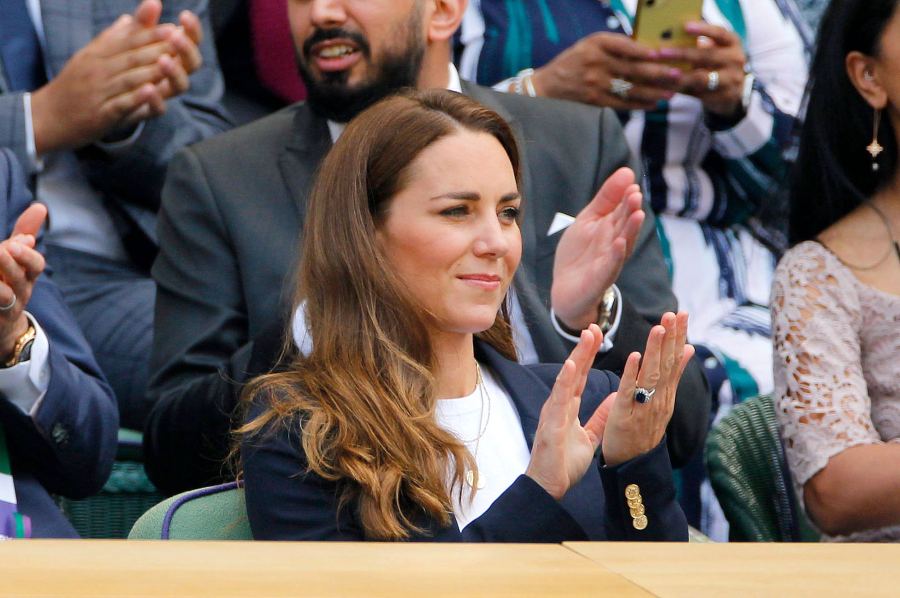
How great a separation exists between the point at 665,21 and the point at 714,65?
0.20 meters

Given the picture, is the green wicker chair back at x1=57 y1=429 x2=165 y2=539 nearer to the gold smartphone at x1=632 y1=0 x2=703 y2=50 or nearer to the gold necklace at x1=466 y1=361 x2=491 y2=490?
the gold necklace at x1=466 y1=361 x2=491 y2=490

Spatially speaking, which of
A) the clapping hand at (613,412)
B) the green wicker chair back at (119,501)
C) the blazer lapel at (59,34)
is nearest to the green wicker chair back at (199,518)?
the clapping hand at (613,412)

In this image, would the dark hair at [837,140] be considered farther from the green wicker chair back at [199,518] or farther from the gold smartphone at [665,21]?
the green wicker chair back at [199,518]

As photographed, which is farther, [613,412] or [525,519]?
[613,412]

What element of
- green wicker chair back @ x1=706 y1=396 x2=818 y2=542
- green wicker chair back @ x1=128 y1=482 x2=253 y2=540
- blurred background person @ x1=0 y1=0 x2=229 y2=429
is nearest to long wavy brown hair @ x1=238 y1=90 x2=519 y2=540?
green wicker chair back @ x1=128 y1=482 x2=253 y2=540

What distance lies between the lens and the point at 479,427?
2619 millimetres

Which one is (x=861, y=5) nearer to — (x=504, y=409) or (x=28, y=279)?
(x=504, y=409)

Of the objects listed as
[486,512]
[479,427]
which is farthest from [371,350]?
[486,512]

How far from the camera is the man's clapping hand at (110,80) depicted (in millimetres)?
3664

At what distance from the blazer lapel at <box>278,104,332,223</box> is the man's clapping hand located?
383 millimetres

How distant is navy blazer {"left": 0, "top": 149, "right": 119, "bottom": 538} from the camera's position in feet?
9.04

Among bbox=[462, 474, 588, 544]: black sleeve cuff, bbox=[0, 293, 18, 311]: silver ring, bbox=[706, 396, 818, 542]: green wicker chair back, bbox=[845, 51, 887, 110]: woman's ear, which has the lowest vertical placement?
bbox=[706, 396, 818, 542]: green wicker chair back

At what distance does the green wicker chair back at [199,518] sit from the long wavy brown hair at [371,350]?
0.13 m

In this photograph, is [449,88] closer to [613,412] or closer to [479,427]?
[479,427]
